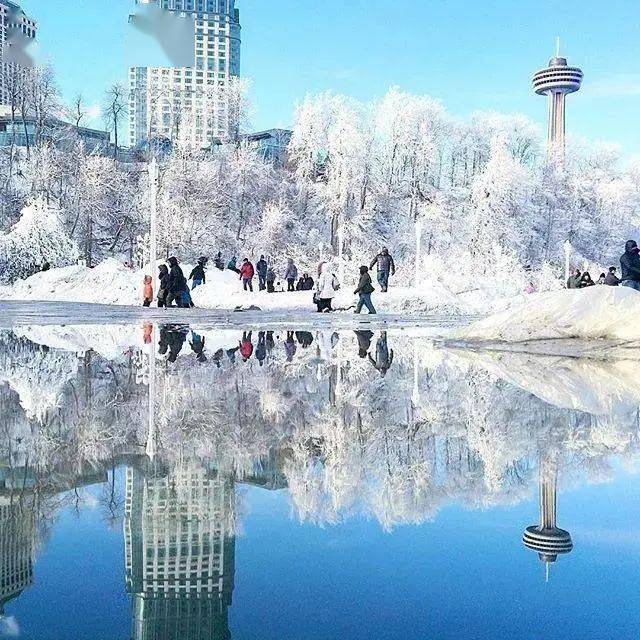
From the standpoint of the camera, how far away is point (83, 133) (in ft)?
284

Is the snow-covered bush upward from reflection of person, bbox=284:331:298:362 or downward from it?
upward

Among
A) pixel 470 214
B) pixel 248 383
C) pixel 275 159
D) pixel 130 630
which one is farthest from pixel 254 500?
pixel 275 159

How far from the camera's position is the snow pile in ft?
114

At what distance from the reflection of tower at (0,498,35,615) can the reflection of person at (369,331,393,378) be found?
20.8ft

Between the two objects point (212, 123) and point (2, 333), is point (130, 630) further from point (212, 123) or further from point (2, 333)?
point (212, 123)

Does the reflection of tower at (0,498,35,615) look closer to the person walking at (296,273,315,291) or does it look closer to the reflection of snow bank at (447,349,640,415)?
the reflection of snow bank at (447,349,640,415)

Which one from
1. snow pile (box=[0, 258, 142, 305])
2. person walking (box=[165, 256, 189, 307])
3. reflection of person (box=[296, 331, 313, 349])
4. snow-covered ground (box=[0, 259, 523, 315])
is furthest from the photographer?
snow pile (box=[0, 258, 142, 305])

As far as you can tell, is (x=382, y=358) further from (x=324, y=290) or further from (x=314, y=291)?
(x=314, y=291)

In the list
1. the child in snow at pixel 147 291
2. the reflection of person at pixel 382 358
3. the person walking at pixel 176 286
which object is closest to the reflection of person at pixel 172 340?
the reflection of person at pixel 382 358

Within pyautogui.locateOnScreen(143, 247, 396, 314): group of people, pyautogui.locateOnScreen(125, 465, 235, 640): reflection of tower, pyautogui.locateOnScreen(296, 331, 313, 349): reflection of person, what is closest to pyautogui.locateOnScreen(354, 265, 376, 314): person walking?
pyautogui.locateOnScreen(143, 247, 396, 314): group of people

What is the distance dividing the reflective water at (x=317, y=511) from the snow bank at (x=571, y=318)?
4.93m

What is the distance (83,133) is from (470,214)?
128ft

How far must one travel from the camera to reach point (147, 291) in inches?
1163

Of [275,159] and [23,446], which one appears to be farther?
[275,159]
